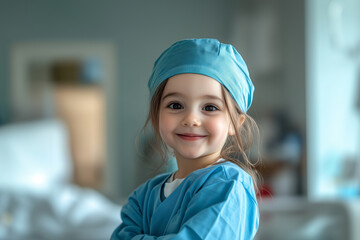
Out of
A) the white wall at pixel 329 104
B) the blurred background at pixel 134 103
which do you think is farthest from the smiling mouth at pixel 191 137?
the white wall at pixel 329 104

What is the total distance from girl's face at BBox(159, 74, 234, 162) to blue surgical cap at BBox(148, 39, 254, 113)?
0.04 feet

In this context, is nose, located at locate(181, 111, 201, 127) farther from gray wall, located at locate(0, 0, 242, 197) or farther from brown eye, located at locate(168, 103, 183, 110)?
gray wall, located at locate(0, 0, 242, 197)

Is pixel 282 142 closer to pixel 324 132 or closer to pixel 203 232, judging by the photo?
pixel 324 132

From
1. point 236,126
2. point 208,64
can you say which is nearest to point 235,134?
point 236,126

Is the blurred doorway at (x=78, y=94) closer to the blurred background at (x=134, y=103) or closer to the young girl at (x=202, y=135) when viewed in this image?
the blurred background at (x=134, y=103)

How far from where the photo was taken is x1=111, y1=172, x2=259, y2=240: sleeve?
630mm

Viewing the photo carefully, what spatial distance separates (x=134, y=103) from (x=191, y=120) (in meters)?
4.24

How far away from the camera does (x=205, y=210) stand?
25.3 inches

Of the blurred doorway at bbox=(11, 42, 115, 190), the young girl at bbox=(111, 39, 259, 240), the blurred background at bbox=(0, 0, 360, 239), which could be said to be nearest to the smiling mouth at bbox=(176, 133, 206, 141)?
the young girl at bbox=(111, 39, 259, 240)

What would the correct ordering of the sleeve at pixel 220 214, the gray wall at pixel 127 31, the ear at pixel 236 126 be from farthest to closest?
the gray wall at pixel 127 31, the ear at pixel 236 126, the sleeve at pixel 220 214

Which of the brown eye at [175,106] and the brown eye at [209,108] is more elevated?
the brown eye at [175,106]

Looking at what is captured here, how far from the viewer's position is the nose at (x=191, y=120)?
689 millimetres

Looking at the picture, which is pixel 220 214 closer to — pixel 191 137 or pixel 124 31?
pixel 191 137

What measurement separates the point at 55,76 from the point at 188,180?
14.0 feet
